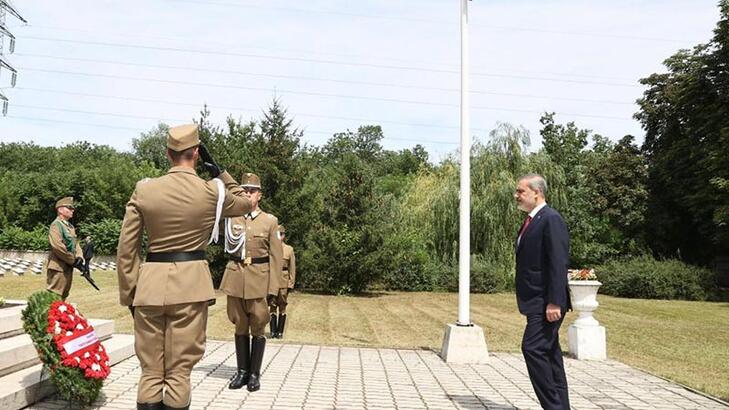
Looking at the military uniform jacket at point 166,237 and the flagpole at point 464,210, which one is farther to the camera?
the flagpole at point 464,210

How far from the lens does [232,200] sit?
4188 millimetres

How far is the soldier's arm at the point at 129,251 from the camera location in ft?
12.6

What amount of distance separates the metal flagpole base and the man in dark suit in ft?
10.3

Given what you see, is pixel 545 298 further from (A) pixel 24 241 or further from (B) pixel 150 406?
(A) pixel 24 241

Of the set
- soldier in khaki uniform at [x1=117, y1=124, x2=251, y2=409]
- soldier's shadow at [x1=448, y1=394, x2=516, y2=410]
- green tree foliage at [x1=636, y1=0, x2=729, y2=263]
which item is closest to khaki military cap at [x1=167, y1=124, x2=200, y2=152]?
soldier in khaki uniform at [x1=117, y1=124, x2=251, y2=409]

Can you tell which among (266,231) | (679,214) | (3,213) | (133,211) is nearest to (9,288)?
(266,231)

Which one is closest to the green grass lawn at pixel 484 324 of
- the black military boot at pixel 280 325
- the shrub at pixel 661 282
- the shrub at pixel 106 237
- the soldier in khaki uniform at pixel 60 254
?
the black military boot at pixel 280 325

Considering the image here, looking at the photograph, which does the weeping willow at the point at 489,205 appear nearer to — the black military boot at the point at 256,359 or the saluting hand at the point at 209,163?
the black military boot at the point at 256,359

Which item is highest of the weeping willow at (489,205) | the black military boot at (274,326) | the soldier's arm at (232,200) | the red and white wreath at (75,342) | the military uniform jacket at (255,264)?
the weeping willow at (489,205)

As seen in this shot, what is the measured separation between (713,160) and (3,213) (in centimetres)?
5180

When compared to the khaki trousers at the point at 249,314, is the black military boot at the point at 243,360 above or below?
below

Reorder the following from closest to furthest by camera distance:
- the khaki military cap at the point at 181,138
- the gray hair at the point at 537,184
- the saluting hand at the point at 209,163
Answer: the khaki military cap at the point at 181,138, the saluting hand at the point at 209,163, the gray hair at the point at 537,184

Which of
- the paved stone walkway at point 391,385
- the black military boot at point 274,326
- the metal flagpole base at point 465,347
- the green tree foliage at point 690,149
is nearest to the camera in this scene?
the paved stone walkway at point 391,385

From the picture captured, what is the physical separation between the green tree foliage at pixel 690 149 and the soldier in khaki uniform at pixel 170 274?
2680cm
